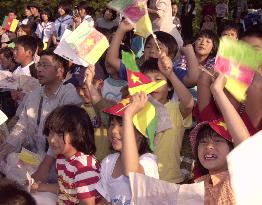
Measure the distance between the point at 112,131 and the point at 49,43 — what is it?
792 cm

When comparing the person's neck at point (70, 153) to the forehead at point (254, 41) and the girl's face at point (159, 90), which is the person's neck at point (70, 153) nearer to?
the girl's face at point (159, 90)

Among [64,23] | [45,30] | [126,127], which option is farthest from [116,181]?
[45,30]

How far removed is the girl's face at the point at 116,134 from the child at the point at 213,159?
0.38 m

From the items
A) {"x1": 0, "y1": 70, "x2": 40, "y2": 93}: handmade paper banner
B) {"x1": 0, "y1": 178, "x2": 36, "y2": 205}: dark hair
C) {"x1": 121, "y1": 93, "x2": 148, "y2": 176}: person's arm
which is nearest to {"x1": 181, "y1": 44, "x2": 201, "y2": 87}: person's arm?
{"x1": 121, "y1": 93, "x2": 148, "y2": 176}: person's arm

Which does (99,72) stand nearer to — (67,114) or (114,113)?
(67,114)

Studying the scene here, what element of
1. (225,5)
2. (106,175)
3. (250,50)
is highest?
(250,50)

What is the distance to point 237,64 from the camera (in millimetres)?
Result: 2477

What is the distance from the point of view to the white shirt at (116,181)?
2826 millimetres

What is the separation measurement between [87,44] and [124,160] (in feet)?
3.73

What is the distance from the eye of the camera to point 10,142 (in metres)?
4.05

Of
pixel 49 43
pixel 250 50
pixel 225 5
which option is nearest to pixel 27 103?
pixel 250 50

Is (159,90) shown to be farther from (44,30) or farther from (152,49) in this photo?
(44,30)

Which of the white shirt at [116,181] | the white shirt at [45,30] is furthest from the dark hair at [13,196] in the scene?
the white shirt at [45,30]

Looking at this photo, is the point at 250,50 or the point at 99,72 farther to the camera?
the point at 99,72
